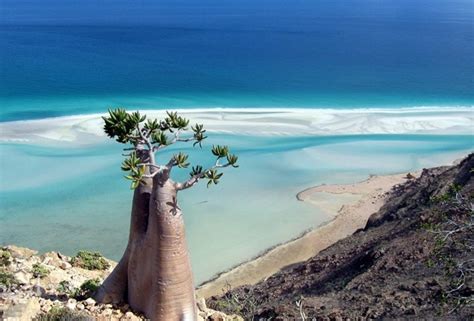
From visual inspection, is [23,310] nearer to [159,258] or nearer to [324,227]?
[159,258]

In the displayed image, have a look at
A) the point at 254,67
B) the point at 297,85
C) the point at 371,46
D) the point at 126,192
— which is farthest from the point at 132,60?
the point at 126,192

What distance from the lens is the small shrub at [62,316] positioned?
10.9 meters

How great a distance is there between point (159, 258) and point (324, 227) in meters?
20.4

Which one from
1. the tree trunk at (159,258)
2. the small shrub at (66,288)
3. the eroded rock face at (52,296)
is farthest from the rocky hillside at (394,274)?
the small shrub at (66,288)

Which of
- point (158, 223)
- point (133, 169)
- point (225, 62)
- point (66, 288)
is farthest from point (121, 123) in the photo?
point (225, 62)

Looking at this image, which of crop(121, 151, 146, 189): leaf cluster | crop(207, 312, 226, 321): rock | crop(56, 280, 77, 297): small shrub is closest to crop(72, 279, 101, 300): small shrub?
crop(56, 280, 77, 297): small shrub

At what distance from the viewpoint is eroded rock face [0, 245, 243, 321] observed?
36.6ft

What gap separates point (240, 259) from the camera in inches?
1043

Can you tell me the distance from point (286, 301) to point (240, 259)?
8.84 m

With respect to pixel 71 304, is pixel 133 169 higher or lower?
higher

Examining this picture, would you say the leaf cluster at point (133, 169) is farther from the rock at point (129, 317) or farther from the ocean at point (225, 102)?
the ocean at point (225, 102)

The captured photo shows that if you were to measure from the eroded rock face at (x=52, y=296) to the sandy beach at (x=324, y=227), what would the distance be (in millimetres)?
6639

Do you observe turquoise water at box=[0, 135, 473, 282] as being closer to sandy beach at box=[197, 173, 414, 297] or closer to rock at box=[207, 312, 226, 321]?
sandy beach at box=[197, 173, 414, 297]

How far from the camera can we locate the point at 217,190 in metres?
36.2
